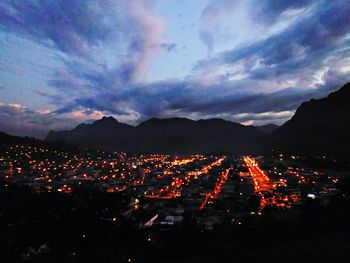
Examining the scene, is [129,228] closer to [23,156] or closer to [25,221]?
[25,221]

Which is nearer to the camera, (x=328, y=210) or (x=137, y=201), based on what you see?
(x=328, y=210)

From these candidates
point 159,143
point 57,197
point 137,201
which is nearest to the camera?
point 57,197

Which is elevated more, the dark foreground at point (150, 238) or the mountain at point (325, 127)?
the mountain at point (325, 127)

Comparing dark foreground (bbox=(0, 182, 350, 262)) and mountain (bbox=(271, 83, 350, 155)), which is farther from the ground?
mountain (bbox=(271, 83, 350, 155))

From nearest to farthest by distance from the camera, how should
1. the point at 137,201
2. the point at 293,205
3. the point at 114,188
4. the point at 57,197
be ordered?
the point at 57,197
the point at 293,205
the point at 137,201
the point at 114,188

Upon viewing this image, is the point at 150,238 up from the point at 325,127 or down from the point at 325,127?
down

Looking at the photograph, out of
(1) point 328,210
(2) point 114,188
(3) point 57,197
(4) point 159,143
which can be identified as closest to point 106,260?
(3) point 57,197

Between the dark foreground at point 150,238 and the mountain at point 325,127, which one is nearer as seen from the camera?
the dark foreground at point 150,238

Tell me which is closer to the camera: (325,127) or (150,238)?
(150,238)
